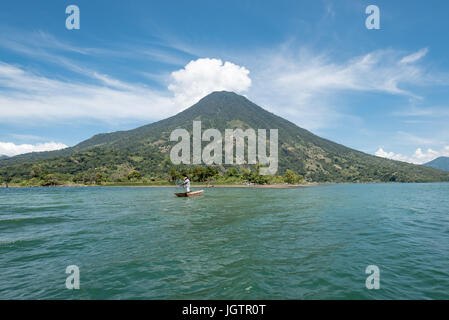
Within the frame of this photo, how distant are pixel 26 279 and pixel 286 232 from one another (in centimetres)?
1594

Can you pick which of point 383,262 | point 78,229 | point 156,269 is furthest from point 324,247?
point 78,229

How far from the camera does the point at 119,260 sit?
12.2 meters

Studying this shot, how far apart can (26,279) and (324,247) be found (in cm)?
1534

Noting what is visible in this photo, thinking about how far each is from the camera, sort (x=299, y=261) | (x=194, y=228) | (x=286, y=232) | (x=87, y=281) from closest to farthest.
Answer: (x=87, y=281) → (x=299, y=261) → (x=286, y=232) → (x=194, y=228)

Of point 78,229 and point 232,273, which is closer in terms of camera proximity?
point 232,273

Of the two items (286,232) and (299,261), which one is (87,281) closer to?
(299,261)

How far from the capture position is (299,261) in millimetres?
11711

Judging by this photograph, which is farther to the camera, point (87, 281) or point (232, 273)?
point (232, 273)

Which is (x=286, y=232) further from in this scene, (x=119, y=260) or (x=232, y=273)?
(x=119, y=260)
